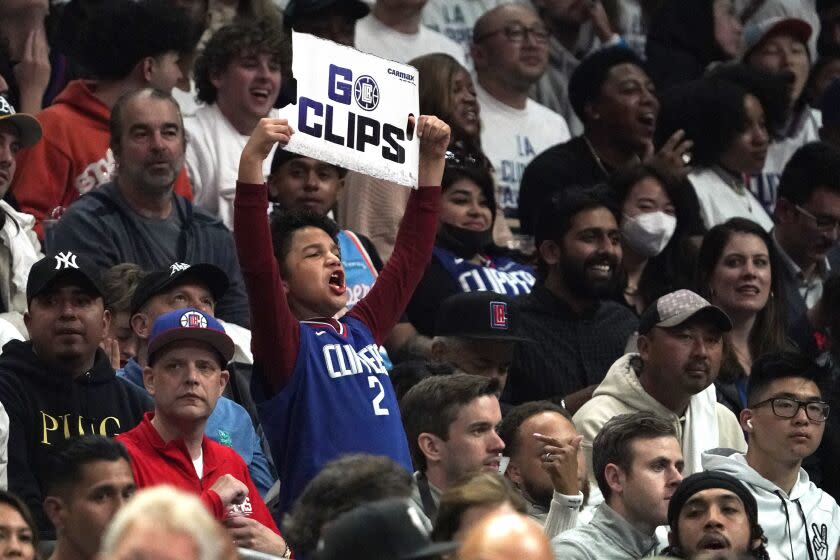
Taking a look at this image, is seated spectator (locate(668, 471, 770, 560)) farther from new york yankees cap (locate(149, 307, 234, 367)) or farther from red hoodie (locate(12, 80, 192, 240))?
red hoodie (locate(12, 80, 192, 240))

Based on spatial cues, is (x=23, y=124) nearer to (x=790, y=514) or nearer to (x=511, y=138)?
(x=790, y=514)

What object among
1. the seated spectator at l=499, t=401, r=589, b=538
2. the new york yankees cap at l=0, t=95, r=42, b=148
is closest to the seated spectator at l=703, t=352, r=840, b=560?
the seated spectator at l=499, t=401, r=589, b=538

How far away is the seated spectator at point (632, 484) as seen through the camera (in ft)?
23.6

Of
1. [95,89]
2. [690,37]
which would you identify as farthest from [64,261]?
[690,37]

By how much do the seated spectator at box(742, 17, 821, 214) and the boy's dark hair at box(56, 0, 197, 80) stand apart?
487 cm

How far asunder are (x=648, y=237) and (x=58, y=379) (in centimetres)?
437

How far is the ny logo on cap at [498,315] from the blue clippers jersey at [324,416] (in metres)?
1.53

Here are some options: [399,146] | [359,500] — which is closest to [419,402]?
[399,146]

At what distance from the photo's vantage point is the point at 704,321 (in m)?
8.79

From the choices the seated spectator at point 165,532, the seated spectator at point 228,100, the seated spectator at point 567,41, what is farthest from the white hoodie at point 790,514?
the seated spectator at point 567,41

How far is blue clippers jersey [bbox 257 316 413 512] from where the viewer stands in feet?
22.7

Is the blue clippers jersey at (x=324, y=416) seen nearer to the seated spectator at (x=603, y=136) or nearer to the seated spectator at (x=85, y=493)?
the seated spectator at (x=85, y=493)

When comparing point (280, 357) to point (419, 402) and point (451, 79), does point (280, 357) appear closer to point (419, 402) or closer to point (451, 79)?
point (419, 402)

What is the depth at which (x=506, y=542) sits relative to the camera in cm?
449
